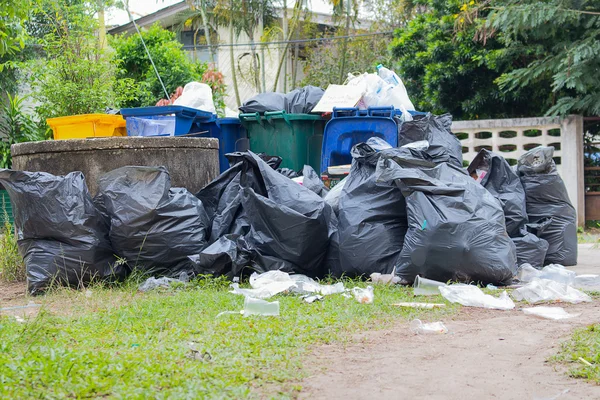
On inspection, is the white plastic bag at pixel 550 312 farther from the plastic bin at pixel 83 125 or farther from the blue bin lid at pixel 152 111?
the plastic bin at pixel 83 125

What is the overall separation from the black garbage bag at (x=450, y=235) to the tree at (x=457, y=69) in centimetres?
597

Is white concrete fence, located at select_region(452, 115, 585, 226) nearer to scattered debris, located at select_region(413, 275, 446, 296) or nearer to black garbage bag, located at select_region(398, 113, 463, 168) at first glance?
black garbage bag, located at select_region(398, 113, 463, 168)

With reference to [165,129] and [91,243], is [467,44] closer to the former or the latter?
[165,129]

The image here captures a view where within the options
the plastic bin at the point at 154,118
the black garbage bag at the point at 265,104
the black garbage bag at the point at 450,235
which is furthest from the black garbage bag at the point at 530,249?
the plastic bin at the point at 154,118

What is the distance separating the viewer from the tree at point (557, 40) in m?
8.82

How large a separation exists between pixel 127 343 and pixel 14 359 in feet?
1.68

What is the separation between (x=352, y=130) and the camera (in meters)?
6.25

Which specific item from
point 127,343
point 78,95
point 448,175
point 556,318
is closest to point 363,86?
point 448,175

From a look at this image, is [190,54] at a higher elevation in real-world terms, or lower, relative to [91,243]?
higher

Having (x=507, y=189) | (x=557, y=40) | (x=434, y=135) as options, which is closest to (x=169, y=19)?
(x=557, y=40)

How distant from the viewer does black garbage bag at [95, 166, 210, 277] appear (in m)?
4.83

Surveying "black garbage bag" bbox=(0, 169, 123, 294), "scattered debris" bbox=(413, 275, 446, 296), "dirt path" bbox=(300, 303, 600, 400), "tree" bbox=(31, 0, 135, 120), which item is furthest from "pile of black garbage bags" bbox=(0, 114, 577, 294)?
"tree" bbox=(31, 0, 135, 120)

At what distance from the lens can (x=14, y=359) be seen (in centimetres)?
267

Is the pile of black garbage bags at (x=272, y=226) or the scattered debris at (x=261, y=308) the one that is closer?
the scattered debris at (x=261, y=308)
